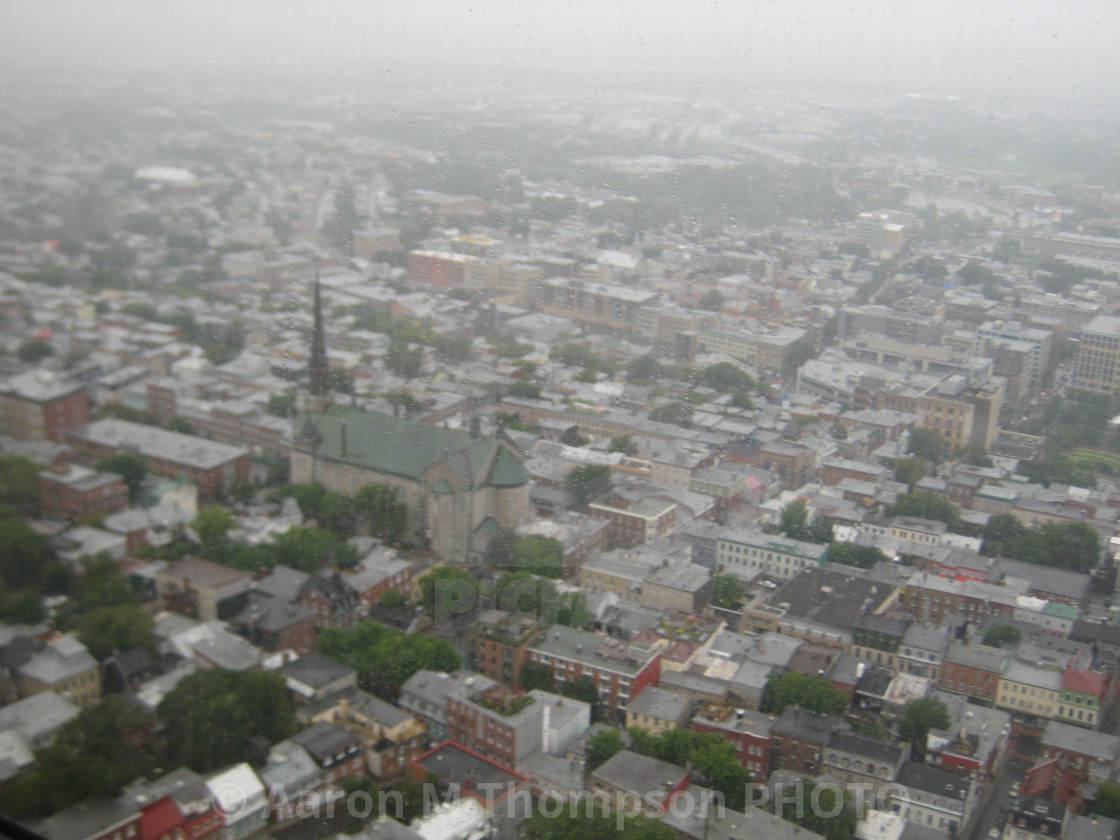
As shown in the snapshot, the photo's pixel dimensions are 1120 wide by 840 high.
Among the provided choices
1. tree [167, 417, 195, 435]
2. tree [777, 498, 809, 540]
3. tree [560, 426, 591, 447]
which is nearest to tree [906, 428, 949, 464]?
tree [777, 498, 809, 540]

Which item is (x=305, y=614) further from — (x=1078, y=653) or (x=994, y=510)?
(x=994, y=510)

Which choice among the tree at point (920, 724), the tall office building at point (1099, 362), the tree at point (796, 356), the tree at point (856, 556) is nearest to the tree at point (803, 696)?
the tree at point (920, 724)

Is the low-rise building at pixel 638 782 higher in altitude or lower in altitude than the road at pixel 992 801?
higher

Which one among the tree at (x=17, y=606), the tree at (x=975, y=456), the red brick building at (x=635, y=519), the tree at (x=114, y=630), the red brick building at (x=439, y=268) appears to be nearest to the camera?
the tree at (x=17, y=606)

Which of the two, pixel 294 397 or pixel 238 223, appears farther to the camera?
pixel 238 223

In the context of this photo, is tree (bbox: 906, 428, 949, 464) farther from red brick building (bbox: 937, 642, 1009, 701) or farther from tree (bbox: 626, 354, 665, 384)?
red brick building (bbox: 937, 642, 1009, 701)

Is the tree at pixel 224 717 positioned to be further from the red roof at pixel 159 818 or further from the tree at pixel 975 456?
the tree at pixel 975 456

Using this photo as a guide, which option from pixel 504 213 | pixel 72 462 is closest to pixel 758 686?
pixel 72 462
